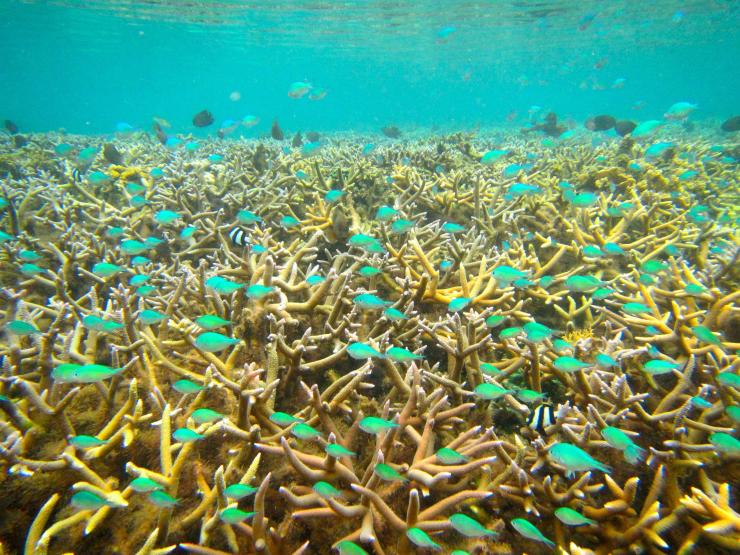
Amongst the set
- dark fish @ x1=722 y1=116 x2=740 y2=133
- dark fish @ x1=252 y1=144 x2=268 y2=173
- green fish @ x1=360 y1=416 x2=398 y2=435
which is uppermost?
dark fish @ x1=722 y1=116 x2=740 y2=133

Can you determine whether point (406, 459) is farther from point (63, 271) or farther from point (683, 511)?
point (63, 271)

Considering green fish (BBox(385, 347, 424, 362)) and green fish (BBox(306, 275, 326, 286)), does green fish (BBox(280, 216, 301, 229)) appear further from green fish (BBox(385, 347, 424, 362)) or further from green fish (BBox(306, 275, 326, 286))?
green fish (BBox(385, 347, 424, 362))

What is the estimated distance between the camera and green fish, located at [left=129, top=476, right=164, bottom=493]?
2016 mm

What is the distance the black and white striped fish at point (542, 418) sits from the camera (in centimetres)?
256

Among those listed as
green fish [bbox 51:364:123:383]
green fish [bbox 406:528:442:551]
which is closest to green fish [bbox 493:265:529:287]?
green fish [bbox 406:528:442:551]

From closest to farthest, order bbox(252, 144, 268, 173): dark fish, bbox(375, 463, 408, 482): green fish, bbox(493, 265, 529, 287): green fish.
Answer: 1. bbox(375, 463, 408, 482): green fish
2. bbox(493, 265, 529, 287): green fish
3. bbox(252, 144, 268, 173): dark fish

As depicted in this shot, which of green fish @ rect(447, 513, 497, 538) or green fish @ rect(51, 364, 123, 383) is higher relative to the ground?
green fish @ rect(51, 364, 123, 383)

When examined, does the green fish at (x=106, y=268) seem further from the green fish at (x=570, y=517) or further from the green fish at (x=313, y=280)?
the green fish at (x=570, y=517)

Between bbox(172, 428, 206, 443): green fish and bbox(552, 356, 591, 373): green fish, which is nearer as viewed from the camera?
bbox(172, 428, 206, 443): green fish

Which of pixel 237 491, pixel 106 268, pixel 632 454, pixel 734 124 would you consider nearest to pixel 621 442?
pixel 632 454

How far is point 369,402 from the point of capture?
2842mm

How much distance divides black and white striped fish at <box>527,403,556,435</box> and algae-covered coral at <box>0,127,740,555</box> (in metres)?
0.02

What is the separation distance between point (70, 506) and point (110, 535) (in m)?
0.32

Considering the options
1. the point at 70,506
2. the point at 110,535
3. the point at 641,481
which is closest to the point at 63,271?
the point at 70,506
